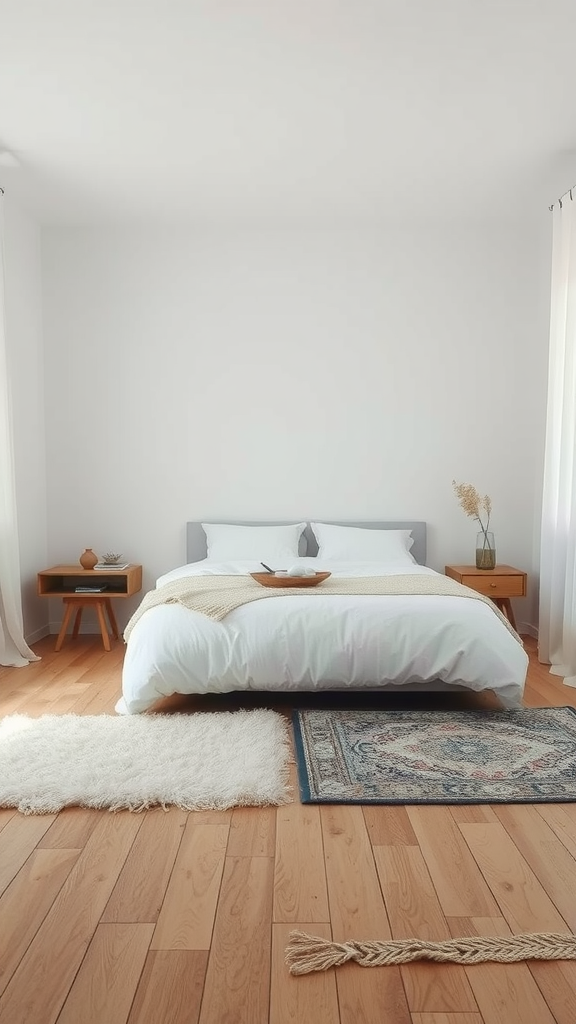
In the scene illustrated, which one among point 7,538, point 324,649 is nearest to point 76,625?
point 7,538

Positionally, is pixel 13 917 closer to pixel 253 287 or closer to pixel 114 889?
pixel 114 889

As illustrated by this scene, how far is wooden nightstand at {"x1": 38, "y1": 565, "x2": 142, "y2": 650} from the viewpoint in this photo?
5.36 metres

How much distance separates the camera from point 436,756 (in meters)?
3.17

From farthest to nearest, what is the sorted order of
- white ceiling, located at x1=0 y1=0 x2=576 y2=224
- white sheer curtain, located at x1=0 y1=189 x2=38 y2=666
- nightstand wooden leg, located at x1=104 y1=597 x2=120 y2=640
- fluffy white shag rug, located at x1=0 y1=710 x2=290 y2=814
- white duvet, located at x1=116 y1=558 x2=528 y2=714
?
nightstand wooden leg, located at x1=104 y1=597 x2=120 y2=640 < white sheer curtain, located at x1=0 y1=189 x2=38 y2=666 < white duvet, located at x1=116 y1=558 x2=528 y2=714 < white ceiling, located at x1=0 y1=0 x2=576 y2=224 < fluffy white shag rug, located at x1=0 y1=710 x2=290 y2=814

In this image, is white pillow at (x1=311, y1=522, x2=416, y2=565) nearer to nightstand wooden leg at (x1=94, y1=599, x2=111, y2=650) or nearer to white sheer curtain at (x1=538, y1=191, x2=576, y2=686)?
white sheer curtain at (x1=538, y1=191, x2=576, y2=686)

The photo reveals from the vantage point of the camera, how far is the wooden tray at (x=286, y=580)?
4.17 meters

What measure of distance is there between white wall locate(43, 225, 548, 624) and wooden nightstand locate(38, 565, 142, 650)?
0.96ft

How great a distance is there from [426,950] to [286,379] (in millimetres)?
4417

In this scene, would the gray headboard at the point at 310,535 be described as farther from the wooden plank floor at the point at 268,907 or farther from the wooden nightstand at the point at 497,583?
the wooden plank floor at the point at 268,907

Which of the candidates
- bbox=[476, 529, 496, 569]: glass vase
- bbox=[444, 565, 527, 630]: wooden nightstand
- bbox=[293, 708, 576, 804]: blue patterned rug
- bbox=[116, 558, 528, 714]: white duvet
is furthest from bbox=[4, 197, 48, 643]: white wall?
bbox=[476, 529, 496, 569]: glass vase

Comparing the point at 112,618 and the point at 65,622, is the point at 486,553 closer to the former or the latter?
the point at 112,618

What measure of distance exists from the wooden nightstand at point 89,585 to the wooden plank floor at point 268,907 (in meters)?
2.72

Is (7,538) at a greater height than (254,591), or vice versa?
(7,538)

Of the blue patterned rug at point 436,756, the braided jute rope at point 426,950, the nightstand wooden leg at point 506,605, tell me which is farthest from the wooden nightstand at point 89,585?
the braided jute rope at point 426,950
